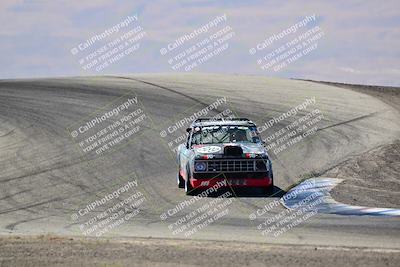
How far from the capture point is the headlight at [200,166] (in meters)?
16.8

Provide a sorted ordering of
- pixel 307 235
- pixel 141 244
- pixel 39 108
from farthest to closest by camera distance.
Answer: pixel 39 108 → pixel 307 235 → pixel 141 244

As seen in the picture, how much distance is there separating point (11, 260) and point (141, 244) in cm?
200

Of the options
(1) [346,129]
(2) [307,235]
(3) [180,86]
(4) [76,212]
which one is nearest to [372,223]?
(2) [307,235]

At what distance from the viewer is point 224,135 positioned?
18.1 metres

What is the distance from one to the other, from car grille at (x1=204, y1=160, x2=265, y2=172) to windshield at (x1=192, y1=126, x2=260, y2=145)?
115cm

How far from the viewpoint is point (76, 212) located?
50.0 ft

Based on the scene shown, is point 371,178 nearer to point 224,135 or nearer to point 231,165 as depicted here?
point 224,135

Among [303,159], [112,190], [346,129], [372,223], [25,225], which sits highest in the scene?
[25,225]

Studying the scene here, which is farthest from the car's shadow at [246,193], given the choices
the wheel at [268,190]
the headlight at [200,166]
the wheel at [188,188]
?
the headlight at [200,166]

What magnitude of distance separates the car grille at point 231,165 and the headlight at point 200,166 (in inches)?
3.0

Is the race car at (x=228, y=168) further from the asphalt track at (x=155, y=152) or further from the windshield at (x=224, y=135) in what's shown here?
the windshield at (x=224, y=135)

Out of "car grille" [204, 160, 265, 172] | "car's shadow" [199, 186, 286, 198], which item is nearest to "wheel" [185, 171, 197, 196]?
"car's shadow" [199, 186, 286, 198]

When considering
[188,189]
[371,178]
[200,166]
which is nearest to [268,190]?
[200,166]

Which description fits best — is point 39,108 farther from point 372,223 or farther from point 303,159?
point 372,223
